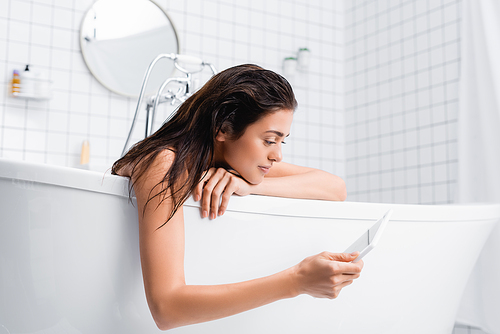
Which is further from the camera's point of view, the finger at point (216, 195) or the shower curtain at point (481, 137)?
the shower curtain at point (481, 137)

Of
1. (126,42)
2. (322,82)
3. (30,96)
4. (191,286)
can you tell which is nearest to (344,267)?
(191,286)

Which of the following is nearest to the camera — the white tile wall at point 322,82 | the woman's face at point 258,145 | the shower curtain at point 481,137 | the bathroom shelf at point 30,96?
the woman's face at point 258,145

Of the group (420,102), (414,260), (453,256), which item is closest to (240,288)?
(414,260)

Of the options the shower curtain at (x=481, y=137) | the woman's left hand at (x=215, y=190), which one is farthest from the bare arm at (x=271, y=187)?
the shower curtain at (x=481, y=137)

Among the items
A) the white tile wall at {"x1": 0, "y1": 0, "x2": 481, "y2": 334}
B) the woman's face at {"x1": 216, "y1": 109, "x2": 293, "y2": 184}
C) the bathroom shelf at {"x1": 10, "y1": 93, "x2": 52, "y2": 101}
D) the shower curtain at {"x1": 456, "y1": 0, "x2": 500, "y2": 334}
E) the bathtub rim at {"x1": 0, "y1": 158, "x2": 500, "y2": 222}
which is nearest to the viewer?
the bathtub rim at {"x1": 0, "y1": 158, "x2": 500, "y2": 222}

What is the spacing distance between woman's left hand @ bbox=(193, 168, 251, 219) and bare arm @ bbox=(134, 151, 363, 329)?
11 centimetres

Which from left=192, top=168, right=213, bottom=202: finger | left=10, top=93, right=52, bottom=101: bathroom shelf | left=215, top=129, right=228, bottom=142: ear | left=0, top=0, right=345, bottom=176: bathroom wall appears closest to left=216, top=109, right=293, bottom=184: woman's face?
left=215, top=129, right=228, bottom=142: ear

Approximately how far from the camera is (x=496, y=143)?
219 cm

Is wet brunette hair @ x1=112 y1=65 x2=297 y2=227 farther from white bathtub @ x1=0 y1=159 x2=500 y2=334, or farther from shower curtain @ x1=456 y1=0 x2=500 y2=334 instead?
shower curtain @ x1=456 y1=0 x2=500 y2=334

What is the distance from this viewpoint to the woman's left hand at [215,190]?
1076 mm

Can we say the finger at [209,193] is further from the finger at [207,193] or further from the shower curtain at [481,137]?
the shower curtain at [481,137]

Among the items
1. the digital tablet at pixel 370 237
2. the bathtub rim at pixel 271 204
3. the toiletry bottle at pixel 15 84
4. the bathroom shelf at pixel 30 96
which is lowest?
the digital tablet at pixel 370 237

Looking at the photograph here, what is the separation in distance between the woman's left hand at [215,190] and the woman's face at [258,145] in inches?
1.8

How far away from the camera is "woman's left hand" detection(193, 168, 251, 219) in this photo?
1.08 metres
